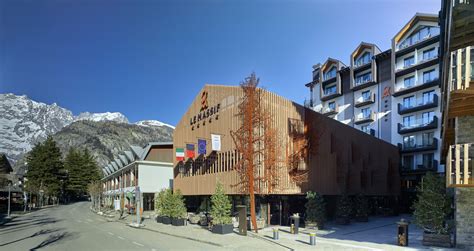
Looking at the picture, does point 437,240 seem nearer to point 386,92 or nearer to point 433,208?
point 433,208

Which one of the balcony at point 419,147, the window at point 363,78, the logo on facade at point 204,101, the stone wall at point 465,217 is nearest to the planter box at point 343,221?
the stone wall at point 465,217

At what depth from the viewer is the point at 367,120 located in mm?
55000

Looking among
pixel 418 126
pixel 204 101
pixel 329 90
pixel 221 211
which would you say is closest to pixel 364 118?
pixel 418 126

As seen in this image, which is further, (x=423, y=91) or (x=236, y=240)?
(x=423, y=91)

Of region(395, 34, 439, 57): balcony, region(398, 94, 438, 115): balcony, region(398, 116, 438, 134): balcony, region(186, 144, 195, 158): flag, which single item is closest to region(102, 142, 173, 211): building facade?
region(186, 144, 195, 158): flag

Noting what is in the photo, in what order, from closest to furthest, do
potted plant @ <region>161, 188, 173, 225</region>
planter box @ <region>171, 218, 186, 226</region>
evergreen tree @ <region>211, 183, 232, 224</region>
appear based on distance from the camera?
evergreen tree @ <region>211, 183, 232, 224</region> → planter box @ <region>171, 218, 186, 226</region> → potted plant @ <region>161, 188, 173, 225</region>

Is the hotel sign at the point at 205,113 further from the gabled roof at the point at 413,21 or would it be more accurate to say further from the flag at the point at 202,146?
Answer: the gabled roof at the point at 413,21

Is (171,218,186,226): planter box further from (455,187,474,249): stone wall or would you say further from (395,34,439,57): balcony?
(395,34,439,57): balcony

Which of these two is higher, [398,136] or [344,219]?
[398,136]

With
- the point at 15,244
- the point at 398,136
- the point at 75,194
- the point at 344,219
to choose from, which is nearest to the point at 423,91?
the point at 398,136

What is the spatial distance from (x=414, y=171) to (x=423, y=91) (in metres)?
10.9

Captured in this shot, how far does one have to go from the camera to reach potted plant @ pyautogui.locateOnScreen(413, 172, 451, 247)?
17.8 m

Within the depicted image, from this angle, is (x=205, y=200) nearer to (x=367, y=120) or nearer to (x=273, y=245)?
(x=273, y=245)

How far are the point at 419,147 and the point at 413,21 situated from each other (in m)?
17.2
